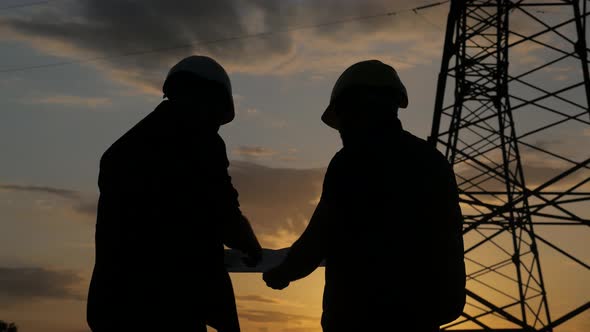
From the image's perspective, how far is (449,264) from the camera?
3543 millimetres

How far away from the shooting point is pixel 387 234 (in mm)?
3482

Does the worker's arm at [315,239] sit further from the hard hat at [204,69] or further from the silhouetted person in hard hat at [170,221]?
the hard hat at [204,69]

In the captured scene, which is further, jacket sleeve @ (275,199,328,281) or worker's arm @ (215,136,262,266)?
worker's arm @ (215,136,262,266)

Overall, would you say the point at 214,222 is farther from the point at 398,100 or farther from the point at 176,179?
the point at 398,100

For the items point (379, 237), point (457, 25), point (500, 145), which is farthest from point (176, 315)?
point (500, 145)

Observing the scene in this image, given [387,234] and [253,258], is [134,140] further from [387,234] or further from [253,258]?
[387,234]

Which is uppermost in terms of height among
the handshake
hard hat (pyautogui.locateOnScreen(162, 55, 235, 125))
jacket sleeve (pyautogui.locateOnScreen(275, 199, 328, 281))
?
hard hat (pyautogui.locateOnScreen(162, 55, 235, 125))

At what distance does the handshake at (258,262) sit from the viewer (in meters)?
4.19

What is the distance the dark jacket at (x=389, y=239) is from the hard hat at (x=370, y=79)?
0.27 m

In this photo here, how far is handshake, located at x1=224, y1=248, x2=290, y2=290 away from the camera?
4.19 meters

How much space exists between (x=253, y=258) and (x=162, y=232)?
2.15ft

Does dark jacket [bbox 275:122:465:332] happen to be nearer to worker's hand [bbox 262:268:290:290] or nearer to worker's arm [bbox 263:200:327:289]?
worker's arm [bbox 263:200:327:289]

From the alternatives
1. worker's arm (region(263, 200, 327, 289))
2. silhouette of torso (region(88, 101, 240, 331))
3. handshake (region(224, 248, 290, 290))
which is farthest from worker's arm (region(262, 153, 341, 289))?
silhouette of torso (region(88, 101, 240, 331))

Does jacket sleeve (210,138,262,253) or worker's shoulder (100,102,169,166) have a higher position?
worker's shoulder (100,102,169,166)
